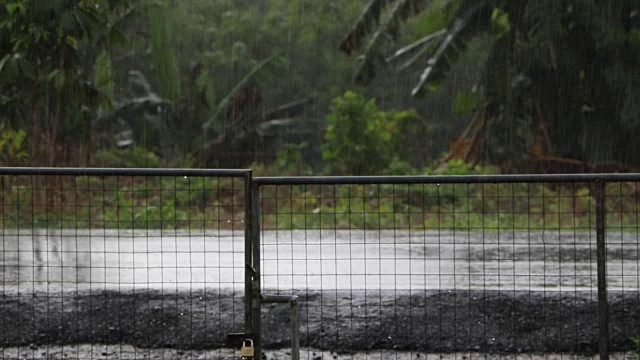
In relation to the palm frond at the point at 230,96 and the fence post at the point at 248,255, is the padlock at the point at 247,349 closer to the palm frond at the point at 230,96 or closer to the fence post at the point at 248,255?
the fence post at the point at 248,255

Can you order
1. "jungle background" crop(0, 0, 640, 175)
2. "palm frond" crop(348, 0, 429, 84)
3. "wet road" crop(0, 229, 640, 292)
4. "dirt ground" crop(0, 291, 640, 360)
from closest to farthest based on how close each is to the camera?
"dirt ground" crop(0, 291, 640, 360) < "wet road" crop(0, 229, 640, 292) < "jungle background" crop(0, 0, 640, 175) < "palm frond" crop(348, 0, 429, 84)

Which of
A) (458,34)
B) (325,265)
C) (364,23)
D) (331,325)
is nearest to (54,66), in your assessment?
(364,23)

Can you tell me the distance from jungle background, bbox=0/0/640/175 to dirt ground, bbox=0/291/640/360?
9.51 meters

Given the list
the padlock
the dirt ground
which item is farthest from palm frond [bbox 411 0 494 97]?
the padlock

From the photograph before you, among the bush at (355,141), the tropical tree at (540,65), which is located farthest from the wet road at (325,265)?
the bush at (355,141)

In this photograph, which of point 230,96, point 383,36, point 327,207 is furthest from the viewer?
point 230,96

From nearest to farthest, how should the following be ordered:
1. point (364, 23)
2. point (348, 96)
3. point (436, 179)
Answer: point (436, 179) < point (364, 23) < point (348, 96)

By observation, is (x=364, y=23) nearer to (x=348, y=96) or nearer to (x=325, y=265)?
(x=348, y=96)

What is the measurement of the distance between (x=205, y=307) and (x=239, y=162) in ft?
58.3

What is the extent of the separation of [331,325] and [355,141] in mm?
14182

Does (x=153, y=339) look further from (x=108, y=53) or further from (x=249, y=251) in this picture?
(x=108, y=53)

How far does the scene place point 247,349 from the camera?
6.44 meters

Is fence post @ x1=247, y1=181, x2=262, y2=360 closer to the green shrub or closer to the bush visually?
the bush

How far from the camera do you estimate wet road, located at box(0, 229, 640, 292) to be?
8938 millimetres
